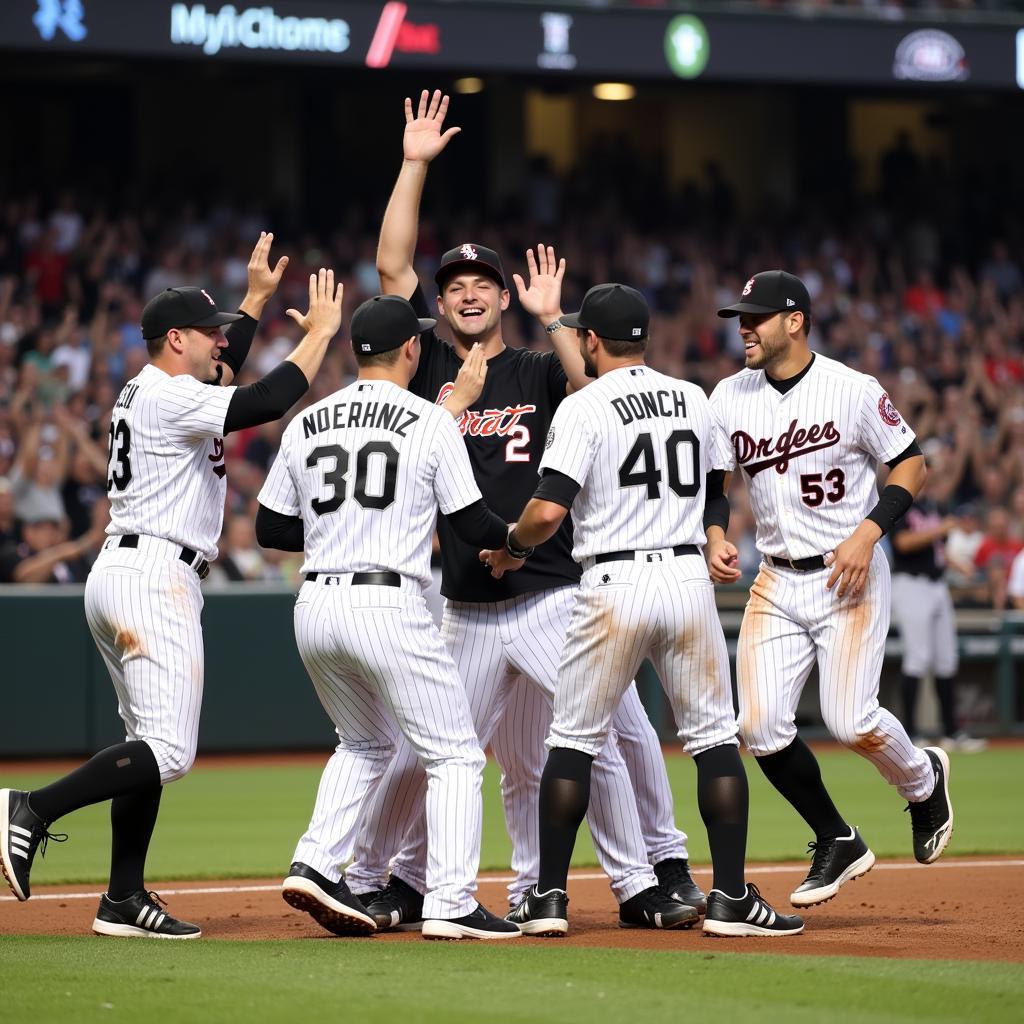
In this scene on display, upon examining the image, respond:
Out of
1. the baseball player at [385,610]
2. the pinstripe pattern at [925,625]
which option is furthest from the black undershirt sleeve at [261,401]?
the pinstripe pattern at [925,625]

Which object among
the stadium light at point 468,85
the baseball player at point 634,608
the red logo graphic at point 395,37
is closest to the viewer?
the baseball player at point 634,608

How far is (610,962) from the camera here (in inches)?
192

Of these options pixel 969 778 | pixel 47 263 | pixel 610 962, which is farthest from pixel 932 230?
pixel 610 962

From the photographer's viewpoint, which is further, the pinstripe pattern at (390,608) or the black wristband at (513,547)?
the black wristband at (513,547)

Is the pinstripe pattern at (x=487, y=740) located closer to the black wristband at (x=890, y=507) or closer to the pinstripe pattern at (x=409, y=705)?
the pinstripe pattern at (x=409, y=705)

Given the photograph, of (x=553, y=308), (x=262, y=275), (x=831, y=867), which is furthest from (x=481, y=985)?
(x=262, y=275)

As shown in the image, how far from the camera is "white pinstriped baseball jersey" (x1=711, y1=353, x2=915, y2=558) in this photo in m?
6.13

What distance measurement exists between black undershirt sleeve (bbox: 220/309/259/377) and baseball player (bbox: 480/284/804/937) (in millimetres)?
1418

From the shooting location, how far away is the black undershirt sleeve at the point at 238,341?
6.39 metres

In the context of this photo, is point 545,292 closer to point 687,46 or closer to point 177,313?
point 177,313

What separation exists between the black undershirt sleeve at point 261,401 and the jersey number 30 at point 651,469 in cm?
104

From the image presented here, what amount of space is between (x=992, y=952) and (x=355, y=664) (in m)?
2.03

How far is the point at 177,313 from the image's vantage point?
19.4ft

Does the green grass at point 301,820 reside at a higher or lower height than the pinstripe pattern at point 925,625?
lower
